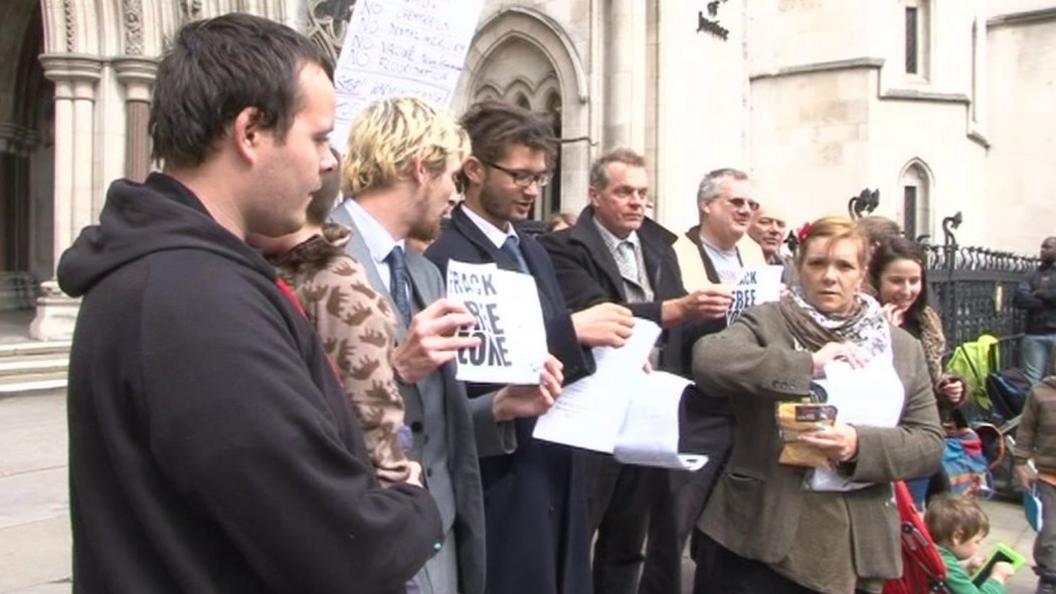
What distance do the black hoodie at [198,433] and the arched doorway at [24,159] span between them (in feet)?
51.4

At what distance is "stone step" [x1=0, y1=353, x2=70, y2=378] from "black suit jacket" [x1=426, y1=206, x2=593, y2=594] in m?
8.05

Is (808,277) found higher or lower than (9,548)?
higher

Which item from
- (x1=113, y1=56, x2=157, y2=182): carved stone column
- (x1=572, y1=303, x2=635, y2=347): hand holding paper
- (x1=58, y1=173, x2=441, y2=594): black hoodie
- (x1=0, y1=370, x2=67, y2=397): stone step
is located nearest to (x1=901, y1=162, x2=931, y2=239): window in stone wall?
(x1=113, y1=56, x2=157, y2=182): carved stone column

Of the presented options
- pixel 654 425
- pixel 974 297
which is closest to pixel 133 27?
pixel 974 297

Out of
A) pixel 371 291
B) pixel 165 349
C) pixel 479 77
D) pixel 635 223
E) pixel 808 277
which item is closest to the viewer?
pixel 165 349

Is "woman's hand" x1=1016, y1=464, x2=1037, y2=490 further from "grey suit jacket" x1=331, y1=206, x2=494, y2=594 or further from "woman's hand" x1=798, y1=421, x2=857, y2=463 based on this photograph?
"grey suit jacket" x1=331, y1=206, x2=494, y2=594

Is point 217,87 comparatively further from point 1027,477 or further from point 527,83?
point 527,83

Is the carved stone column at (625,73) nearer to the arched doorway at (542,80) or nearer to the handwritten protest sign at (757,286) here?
the arched doorway at (542,80)

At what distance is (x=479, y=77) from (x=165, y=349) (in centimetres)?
1263

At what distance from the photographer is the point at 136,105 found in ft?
37.5

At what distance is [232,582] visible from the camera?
49.3 inches

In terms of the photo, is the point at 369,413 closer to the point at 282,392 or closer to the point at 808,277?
the point at 282,392

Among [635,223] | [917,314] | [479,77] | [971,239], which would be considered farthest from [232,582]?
[971,239]

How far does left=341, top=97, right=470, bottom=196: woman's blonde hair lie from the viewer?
2.42 metres
